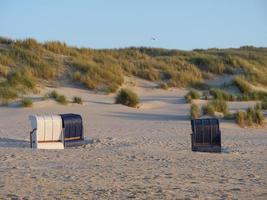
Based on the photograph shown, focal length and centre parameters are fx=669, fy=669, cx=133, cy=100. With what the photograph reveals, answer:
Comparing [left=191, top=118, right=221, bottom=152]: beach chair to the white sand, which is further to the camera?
[left=191, top=118, right=221, bottom=152]: beach chair

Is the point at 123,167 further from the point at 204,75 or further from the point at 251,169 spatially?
the point at 204,75

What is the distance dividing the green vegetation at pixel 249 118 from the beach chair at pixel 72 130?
741 cm

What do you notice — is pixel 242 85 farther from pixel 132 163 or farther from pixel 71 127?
pixel 132 163

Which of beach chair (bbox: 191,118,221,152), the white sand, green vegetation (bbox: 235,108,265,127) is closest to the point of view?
the white sand

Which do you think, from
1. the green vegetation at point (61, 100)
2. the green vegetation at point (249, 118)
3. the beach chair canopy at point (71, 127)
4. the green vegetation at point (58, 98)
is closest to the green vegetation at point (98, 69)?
the green vegetation at point (58, 98)

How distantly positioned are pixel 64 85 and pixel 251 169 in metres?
20.2

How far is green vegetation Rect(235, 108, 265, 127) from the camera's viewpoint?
2197 cm

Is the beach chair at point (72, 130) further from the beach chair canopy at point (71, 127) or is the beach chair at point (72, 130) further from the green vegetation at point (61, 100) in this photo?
the green vegetation at point (61, 100)

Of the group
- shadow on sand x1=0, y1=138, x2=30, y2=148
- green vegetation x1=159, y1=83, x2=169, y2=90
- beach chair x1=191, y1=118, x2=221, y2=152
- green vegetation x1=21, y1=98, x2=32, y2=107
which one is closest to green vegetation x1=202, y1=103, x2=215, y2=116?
green vegetation x1=21, y1=98, x2=32, y2=107

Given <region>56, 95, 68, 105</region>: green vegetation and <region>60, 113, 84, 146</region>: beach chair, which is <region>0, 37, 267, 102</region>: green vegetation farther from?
<region>60, 113, 84, 146</region>: beach chair

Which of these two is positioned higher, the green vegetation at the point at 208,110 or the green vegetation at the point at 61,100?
the green vegetation at the point at 61,100

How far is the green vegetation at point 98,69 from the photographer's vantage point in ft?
102

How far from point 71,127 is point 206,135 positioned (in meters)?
3.22

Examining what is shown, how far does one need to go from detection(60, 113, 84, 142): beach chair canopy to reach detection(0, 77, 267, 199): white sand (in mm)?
422
